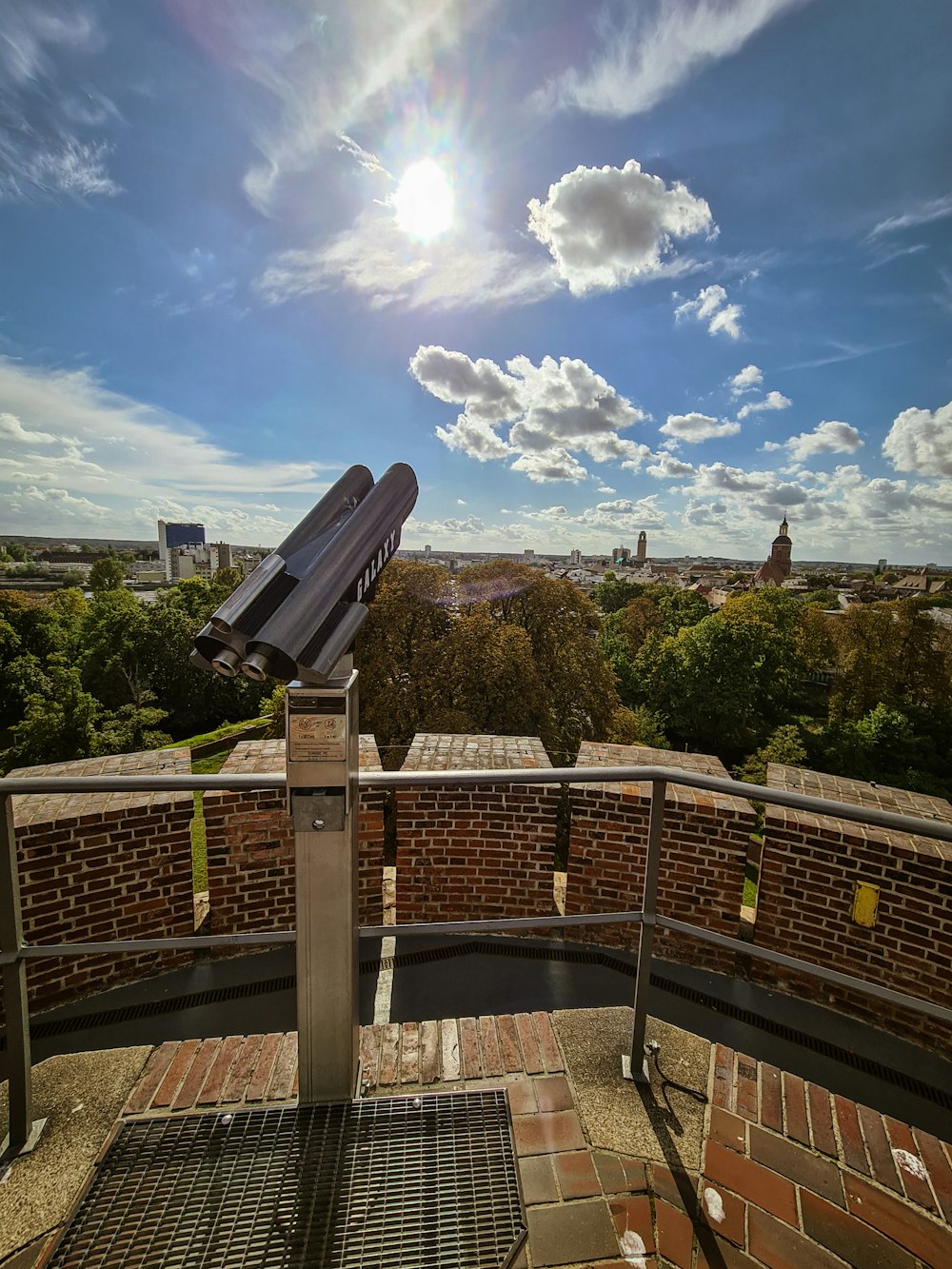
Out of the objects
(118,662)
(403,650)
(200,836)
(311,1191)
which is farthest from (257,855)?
(118,662)

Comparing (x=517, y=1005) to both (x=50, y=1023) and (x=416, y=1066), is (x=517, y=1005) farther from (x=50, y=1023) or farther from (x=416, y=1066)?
(x=50, y=1023)

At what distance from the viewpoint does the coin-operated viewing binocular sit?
1384mm

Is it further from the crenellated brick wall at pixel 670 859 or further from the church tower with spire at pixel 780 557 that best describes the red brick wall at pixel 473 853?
the church tower with spire at pixel 780 557

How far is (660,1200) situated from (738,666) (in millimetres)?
25203

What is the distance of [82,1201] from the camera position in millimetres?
1515

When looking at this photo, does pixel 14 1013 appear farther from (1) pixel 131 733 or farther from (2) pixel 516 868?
(1) pixel 131 733

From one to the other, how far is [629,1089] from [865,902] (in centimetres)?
180

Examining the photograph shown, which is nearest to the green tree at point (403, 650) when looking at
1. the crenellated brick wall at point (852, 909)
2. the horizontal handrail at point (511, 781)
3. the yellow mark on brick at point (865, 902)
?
the crenellated brick wall at point (852, 909)

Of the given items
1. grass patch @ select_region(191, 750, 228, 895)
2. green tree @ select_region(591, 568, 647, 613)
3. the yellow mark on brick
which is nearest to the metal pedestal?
the yellow mark on brick

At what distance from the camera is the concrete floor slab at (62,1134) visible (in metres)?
1.50

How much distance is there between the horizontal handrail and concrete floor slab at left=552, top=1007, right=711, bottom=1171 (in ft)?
3.47

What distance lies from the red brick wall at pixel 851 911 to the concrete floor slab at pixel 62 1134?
2973 millimetres

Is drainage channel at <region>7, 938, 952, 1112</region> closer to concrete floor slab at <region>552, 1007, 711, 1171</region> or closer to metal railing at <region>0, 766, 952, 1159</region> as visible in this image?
concrete floor slab at <region>552, 1007, 711, 1171</region>

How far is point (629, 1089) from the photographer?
1926 millimetres
